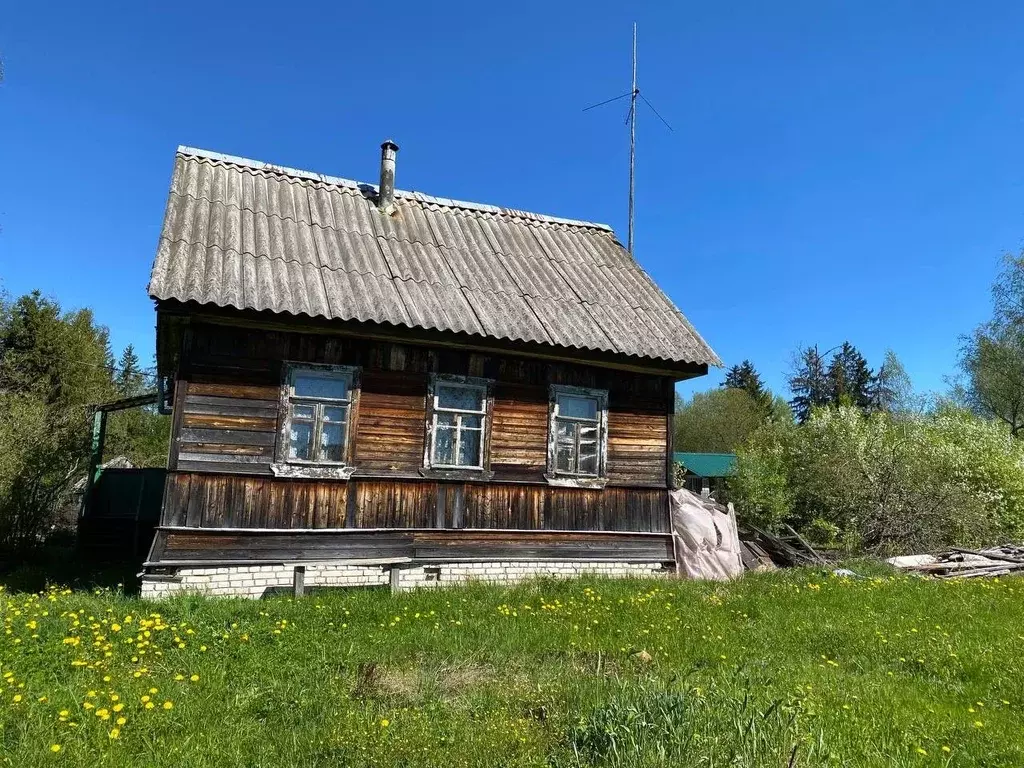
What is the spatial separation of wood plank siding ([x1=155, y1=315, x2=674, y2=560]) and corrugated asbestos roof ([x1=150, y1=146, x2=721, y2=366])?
1.94 feet

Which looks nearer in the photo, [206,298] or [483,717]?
[483,717]

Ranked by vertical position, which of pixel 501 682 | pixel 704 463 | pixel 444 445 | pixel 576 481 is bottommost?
pixel 501 682

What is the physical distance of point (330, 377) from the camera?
364 inches

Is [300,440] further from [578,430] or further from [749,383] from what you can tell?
[749,383]

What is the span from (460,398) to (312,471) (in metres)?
2.35

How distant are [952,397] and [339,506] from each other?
37.7 meters

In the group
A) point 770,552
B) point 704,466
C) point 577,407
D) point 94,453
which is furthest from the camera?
point 704,466

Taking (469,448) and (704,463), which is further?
(704,463)

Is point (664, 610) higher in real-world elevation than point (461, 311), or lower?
lower

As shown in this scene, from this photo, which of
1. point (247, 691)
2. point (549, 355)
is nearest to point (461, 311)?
point (549, 355)

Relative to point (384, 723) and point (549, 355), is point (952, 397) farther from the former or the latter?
point (384, 723)

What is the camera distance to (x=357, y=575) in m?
9.10

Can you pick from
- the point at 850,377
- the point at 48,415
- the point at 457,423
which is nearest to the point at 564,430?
the point at 457,423

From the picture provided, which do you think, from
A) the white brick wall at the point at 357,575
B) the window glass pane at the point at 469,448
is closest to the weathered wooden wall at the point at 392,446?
the window glass pane at the point at 469,448
